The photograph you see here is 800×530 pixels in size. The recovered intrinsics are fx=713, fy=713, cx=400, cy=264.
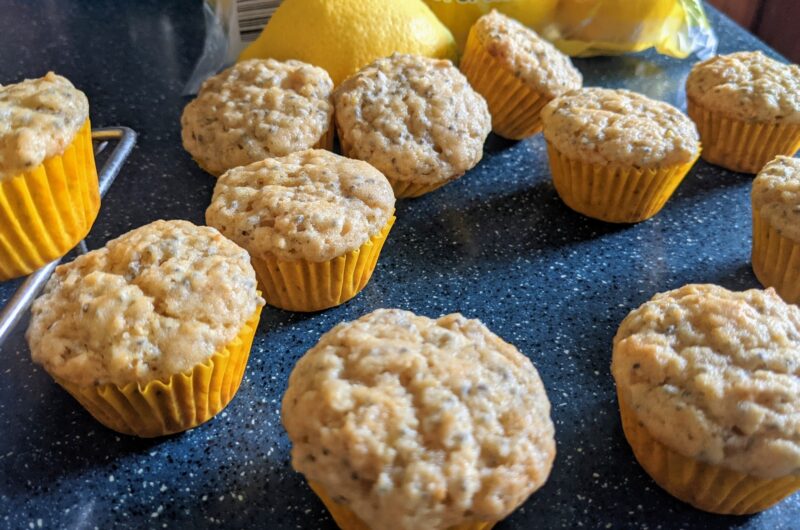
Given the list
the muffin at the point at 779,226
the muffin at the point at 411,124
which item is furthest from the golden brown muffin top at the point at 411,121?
the muffin at the point at 779,226

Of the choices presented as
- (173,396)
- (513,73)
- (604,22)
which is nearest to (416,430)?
(173,396)

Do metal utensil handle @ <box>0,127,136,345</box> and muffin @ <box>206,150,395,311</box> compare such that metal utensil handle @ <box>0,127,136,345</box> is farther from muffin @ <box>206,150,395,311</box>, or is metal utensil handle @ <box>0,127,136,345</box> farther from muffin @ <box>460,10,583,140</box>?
muffin @ <box>460,10,583,140</box>

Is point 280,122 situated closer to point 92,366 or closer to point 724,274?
point 92,366

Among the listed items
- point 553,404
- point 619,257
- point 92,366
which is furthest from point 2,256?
point 619,257

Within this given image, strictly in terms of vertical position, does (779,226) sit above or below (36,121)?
below

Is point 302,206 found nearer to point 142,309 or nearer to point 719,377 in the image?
point 142,309

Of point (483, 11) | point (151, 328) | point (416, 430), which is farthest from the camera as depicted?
point (483, 11)

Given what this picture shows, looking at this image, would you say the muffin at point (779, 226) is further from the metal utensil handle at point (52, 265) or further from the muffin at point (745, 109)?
the metal utensil handle at point (52, 265)
